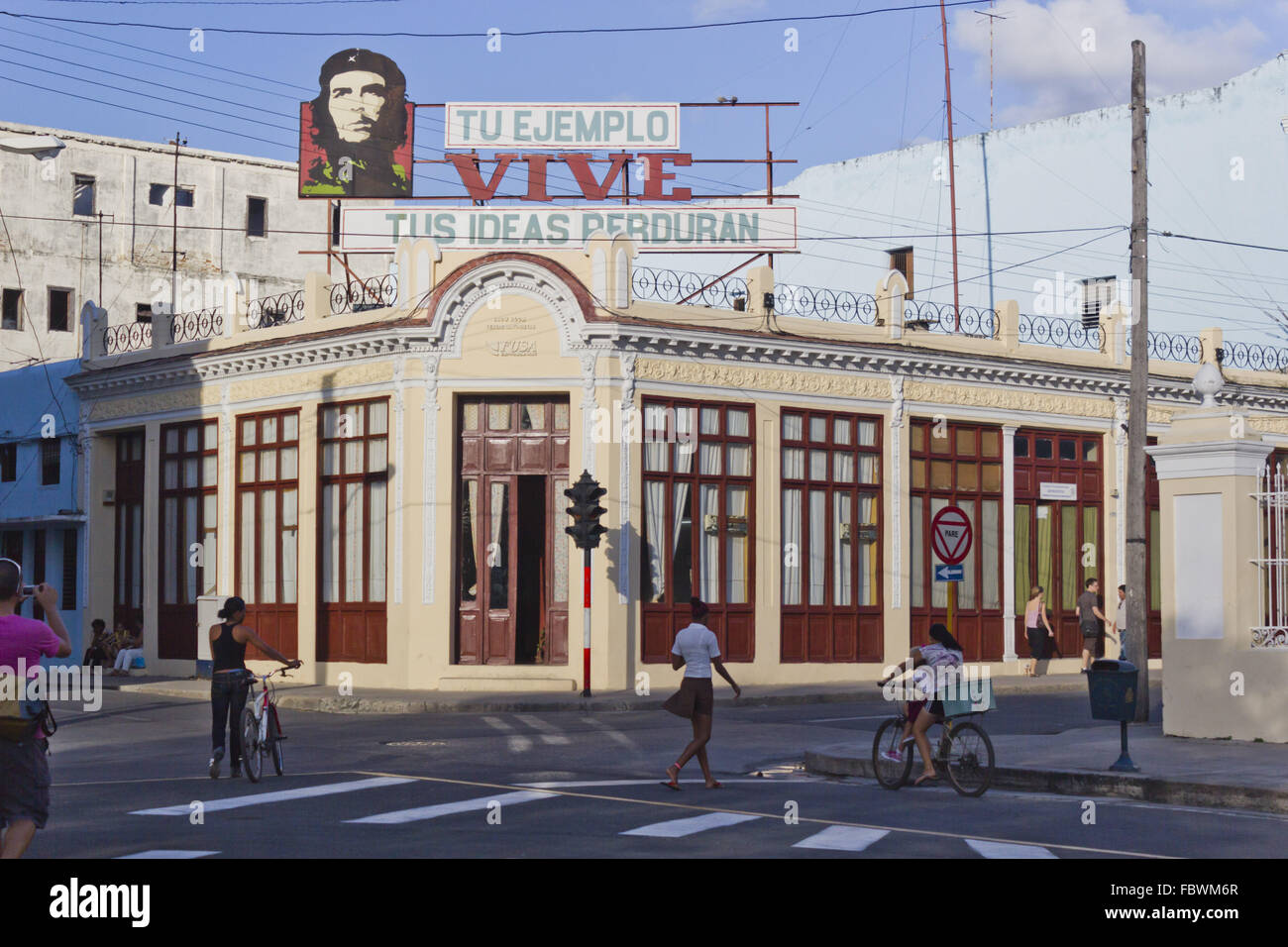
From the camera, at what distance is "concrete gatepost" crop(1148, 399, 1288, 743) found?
18.2m

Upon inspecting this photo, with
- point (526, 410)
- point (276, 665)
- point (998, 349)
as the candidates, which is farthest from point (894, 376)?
point (276, 665)

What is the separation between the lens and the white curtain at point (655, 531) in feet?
94.5

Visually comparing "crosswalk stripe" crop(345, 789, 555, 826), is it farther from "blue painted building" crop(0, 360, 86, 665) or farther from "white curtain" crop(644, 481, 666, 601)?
"blue painted building" crop(0, 360, 86, 665)

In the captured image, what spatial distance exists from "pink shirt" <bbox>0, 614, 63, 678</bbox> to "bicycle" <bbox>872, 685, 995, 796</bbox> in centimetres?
835

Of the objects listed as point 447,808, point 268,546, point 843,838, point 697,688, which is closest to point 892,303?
point 268,546

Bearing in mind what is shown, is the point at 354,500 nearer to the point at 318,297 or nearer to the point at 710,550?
the point at 318,297

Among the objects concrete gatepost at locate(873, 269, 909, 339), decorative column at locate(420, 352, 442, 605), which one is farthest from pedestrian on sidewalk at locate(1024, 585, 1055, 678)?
decorative column at locate(420, 352, 442, 605)

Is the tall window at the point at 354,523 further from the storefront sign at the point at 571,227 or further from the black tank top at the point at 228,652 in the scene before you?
the black tank top at the point at 228,652

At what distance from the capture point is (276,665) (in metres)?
31.1

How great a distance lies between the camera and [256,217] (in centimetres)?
5375

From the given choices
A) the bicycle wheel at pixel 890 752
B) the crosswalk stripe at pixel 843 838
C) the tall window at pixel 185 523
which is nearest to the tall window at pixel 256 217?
the tall window at pixel 185 523

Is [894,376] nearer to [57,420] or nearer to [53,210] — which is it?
[57,420]

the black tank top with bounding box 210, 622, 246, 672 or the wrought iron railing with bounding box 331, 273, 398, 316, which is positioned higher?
the wrought iron railing with bounding box 331, 273, 398, 316

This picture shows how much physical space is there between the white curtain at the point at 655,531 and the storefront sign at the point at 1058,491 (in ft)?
28.5
